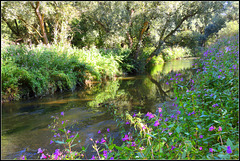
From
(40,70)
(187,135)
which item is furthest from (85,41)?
(187,135)

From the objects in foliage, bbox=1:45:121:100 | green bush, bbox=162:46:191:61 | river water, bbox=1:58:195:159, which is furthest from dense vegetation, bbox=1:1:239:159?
green bush, bbox=162:46:191:61

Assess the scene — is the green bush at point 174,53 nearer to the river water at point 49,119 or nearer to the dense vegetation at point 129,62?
the dense vegetation at point 129,62

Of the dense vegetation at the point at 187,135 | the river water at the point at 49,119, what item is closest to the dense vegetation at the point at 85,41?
the river water at the point at 49,119

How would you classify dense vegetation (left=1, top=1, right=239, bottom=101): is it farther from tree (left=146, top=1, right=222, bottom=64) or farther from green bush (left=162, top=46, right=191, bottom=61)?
green bush (left=162, top=46, right=191, bottom=61)

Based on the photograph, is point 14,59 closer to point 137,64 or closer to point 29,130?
point 29,130

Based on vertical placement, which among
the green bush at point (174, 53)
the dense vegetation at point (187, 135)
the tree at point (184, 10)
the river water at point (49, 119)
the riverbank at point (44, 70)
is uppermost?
the tree at point (184, 10)

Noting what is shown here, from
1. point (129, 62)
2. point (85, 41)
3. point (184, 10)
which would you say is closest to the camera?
point (184, 10)

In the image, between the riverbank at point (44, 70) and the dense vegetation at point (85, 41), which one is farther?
the dense vegetation at point (85, 41)

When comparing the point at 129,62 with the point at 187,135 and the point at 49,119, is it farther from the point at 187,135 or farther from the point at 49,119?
the point at 187,135

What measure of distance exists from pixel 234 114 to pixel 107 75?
9553mm

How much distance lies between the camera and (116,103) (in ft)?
19.6

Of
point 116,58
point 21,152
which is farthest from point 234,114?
point 116,58

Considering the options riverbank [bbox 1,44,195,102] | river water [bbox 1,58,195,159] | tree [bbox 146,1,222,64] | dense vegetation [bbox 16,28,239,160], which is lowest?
river water [bbox 1,58,195,159]

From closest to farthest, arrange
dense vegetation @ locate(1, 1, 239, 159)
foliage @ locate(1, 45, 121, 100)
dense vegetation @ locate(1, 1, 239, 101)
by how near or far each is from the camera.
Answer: dense vegetation @ locate(1, 1, 239, 159), foliage @ locate(1, 45, 121, 100), dense vegetation @ locate(1, 1, 239, 101)
